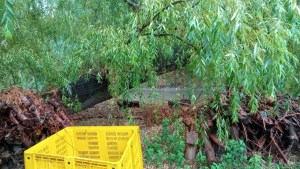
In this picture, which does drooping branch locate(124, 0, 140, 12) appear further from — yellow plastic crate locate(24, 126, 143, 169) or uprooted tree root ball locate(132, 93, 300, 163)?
yellow plastic crate locate(24, 126, 143, 169)

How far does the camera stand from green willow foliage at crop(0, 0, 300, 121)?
2113 millimetres

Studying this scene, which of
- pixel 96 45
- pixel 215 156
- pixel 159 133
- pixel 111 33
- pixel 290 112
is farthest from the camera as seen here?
pixel 159 133

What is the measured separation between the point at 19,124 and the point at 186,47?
176 cm

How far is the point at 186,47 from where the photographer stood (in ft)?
9.79

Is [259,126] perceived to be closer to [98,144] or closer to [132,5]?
[132,5]

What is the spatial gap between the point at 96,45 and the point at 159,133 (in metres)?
1.90

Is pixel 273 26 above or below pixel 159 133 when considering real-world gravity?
above

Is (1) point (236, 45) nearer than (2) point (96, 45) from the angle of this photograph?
Yes

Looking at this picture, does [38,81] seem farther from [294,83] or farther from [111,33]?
[294,83]

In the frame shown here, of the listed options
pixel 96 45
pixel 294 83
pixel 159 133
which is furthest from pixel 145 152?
pixel 294 83

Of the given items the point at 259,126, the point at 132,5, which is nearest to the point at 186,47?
the point at 132,5

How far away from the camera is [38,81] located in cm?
423

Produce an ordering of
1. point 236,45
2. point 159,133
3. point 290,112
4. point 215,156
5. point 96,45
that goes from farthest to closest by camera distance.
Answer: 1. point 159,133
2. point 290,112
3. point 215,156
4. point 96,45
5. point 236,45

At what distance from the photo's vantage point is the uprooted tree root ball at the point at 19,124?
3.12 meters
